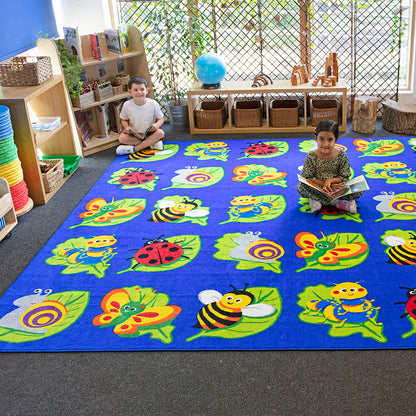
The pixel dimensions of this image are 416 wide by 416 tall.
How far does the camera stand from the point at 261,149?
17.5 ft

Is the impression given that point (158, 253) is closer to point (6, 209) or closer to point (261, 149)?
point (6, 209)

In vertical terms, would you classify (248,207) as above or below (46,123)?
below

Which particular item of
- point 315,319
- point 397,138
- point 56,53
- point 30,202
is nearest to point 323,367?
point 315,319

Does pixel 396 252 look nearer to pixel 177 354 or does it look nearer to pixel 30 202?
pixel 177 354

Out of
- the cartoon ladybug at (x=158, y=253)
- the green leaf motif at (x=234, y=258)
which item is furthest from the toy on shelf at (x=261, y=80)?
the cartoon ladybug at (x=158, y=253)

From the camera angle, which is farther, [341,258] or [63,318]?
[341,258]

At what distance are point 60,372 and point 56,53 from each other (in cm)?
339

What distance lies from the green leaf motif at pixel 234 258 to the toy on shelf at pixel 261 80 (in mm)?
2578

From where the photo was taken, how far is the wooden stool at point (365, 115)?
5.48 meters

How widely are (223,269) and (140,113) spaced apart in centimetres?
274

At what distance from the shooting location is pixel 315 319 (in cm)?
284

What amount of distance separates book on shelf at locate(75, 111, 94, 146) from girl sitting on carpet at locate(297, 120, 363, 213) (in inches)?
101

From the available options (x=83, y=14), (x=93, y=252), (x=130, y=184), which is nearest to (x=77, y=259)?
(x=93, y=252)

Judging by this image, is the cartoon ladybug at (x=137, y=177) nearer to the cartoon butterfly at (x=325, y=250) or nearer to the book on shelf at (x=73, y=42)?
the book on shelf at (x=73, y=42)
